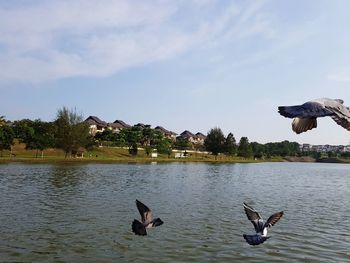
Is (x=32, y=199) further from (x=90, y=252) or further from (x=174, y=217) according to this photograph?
(x=90, y=252)

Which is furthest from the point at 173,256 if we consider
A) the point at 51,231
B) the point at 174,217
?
the point at 174,217

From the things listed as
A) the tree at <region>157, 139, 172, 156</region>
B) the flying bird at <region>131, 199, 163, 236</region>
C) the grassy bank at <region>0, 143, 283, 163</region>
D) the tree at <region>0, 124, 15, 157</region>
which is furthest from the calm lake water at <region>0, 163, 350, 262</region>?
the tree at <region>157, 139, 172, 156</region>

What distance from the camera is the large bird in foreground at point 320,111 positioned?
2.84m

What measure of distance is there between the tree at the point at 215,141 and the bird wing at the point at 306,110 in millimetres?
172260

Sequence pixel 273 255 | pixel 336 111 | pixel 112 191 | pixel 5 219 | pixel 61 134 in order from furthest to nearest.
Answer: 1. pixel 61 134
2. pixel 112 191
3. pixel 5 219
4. pixel 273 255
5. pixel 336 111

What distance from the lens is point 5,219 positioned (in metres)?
21.3

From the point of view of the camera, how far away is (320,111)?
9.51 feet

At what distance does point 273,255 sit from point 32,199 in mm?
19241

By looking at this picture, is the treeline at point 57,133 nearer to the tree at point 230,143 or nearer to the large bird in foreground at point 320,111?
the tree at point 230,143

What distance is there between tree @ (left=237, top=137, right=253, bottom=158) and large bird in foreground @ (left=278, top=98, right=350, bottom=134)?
630 feet

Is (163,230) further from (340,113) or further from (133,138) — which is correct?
(133,138)

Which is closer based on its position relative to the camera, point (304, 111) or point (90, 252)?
point (304, 111)

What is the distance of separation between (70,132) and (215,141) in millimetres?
83359

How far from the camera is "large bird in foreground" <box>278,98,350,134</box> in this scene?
9.33 ft
